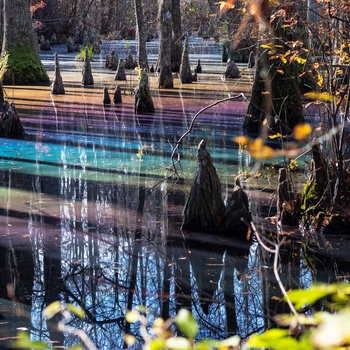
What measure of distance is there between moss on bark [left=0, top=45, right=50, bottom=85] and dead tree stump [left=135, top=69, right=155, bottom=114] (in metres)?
6.54

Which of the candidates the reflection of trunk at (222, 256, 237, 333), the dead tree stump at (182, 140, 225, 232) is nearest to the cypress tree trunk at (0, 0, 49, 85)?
the dead tree stump at (182, 140, 225, 232)

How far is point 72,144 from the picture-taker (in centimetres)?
945

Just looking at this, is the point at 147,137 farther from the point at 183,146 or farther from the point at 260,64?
the point at 260,64

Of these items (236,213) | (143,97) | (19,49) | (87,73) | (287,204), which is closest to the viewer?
(236,213)

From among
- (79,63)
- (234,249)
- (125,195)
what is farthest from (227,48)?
(234,249)

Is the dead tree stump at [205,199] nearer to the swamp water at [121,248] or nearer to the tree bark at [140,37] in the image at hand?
the swamp water at [121,248]

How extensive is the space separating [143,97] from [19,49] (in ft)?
24.1

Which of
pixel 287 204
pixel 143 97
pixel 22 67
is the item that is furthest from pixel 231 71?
pixel 287 204

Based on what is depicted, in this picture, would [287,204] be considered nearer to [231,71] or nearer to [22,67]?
[22,67]

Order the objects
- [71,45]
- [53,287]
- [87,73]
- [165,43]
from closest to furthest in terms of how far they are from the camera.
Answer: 1. [53,287]
2. [165,43]
3. [87,73]
4. [71,45]

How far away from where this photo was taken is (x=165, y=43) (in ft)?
56.0

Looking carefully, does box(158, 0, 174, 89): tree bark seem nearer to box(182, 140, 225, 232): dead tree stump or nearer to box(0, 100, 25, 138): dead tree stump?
box(0, 100, 25, 138): dead tree stump

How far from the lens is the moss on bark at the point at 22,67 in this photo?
18.0 metres

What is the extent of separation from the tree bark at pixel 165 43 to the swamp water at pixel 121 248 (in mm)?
6975
